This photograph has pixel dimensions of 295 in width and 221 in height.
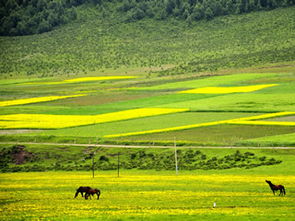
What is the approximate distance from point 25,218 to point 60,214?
5.83 feet

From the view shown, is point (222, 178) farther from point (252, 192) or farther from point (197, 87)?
point (197, 87)

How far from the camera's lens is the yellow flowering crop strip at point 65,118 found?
9558 centimetres

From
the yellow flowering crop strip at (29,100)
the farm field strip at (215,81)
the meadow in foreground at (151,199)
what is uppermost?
the farm field strip at (215,81)

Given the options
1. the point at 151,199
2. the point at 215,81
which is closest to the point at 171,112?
the point at 215,81

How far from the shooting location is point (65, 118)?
333 ft

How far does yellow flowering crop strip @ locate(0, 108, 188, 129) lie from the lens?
9558 centimetres

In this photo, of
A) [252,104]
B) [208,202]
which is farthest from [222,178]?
[252,104]

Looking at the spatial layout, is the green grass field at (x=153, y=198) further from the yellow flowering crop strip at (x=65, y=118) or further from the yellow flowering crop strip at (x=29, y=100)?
the yellow flowering crop strip at (x=29, y=100)

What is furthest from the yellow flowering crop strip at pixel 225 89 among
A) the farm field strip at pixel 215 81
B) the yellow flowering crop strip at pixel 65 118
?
the yellow flowering crop strip at pixel 65 118

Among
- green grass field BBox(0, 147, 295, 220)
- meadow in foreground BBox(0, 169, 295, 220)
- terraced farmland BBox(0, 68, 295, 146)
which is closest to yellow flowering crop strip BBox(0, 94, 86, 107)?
terraced farmland BBox(0, 68, 295, 146)

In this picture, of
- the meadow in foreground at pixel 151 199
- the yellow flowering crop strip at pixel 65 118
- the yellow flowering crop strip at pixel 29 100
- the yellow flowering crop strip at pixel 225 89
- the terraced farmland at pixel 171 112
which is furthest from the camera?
the yellow flowering crop strip at pixel 29 100

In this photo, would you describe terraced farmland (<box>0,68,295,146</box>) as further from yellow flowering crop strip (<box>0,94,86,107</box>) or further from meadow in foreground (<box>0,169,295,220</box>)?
meadow in foreground (<box>0,169,295,220</box>)

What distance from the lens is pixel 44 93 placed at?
144 m

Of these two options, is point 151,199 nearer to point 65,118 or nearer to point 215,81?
point 65,118
